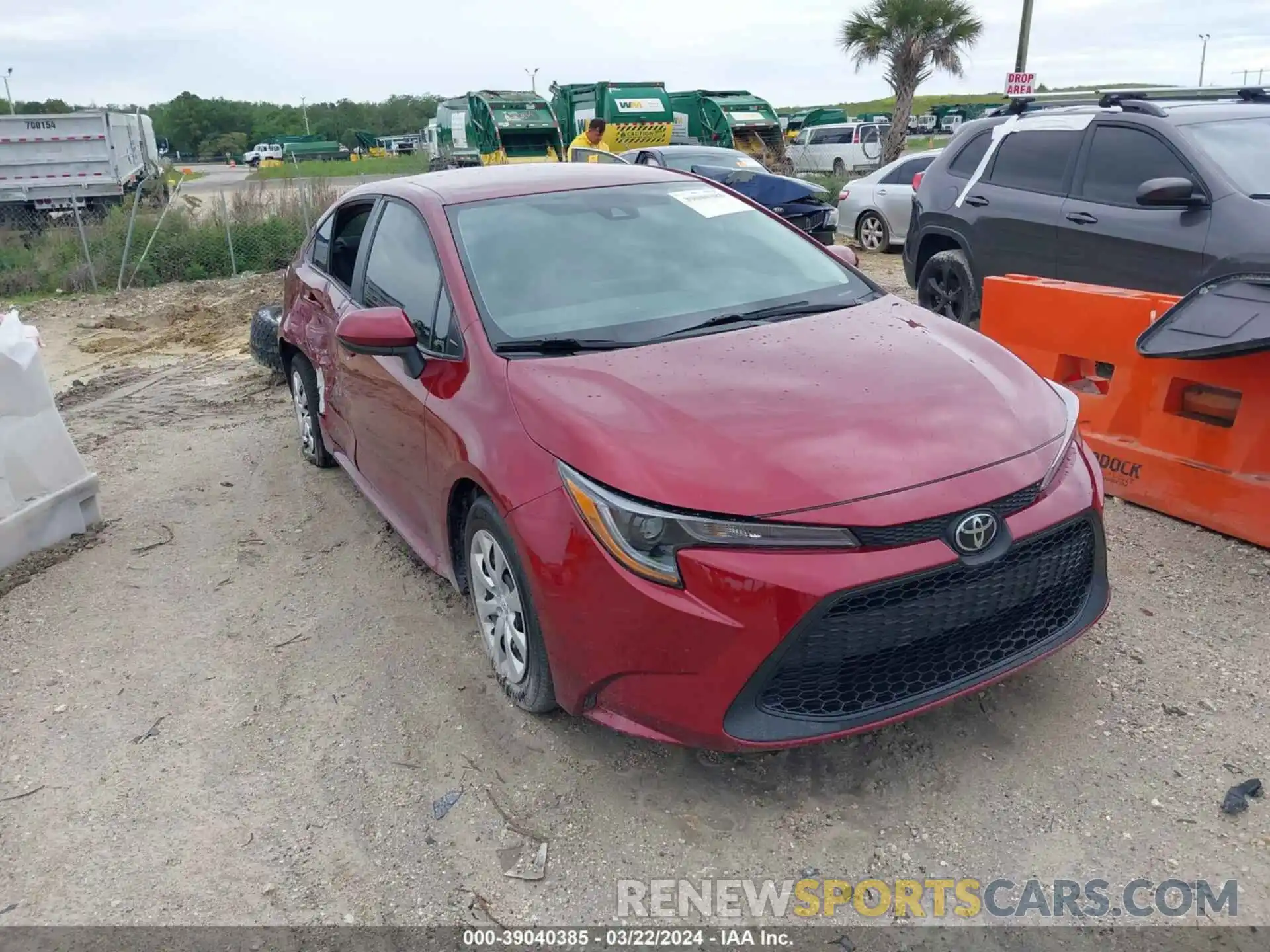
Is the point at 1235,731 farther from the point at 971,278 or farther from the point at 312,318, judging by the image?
the point at 971,278

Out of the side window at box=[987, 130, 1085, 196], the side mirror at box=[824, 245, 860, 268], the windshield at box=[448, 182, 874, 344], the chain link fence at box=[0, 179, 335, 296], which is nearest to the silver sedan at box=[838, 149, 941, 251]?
the side window at box=[987, 130, 1085, 196]

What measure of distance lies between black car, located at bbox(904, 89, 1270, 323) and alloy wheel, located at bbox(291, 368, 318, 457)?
4790mm

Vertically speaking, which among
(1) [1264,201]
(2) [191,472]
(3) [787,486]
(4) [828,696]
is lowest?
(2) [191,472]

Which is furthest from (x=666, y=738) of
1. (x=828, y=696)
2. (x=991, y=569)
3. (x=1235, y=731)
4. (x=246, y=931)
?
(x=1235, y=731)

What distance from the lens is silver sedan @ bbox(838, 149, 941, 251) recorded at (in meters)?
13.6

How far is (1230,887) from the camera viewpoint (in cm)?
241

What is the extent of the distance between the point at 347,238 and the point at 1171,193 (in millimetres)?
4532

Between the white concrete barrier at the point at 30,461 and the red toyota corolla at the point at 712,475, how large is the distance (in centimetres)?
192

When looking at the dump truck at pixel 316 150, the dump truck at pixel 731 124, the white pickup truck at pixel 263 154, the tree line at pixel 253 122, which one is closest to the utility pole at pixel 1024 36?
the dump truck at pixel 731 124

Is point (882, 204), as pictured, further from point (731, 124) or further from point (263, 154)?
point (263, 154)

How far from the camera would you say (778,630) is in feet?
7.97

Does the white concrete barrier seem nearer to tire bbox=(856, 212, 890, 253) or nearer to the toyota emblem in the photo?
the toyota emblem

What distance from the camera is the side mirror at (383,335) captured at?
3434mm

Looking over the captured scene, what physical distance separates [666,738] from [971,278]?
5.66 metres
